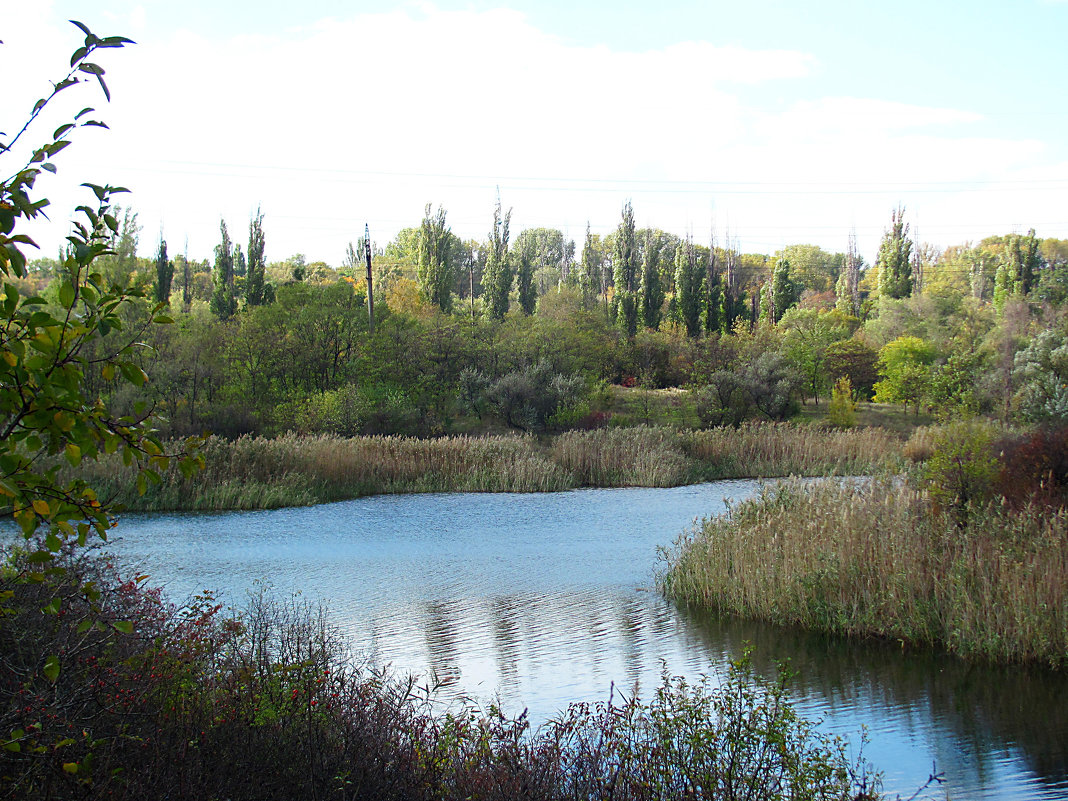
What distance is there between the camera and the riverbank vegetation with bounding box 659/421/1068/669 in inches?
341

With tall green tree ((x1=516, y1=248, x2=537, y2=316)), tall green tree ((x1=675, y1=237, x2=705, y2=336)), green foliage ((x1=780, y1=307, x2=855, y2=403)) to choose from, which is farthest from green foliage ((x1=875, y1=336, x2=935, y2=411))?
tall green tree ((x1=516, y1=248, x2=537, y2=316))

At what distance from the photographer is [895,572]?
378 inches

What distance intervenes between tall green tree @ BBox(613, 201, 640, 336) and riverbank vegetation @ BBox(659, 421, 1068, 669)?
4147 cm

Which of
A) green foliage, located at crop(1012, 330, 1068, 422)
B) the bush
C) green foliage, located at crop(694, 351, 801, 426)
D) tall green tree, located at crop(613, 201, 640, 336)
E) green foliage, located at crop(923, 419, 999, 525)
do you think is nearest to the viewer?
the bush

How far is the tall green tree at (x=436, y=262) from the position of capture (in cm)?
5731

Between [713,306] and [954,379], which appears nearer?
[954,379]

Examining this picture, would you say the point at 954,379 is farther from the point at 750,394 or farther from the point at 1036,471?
the point at 1036,471

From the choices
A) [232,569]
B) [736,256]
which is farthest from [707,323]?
[232,569]

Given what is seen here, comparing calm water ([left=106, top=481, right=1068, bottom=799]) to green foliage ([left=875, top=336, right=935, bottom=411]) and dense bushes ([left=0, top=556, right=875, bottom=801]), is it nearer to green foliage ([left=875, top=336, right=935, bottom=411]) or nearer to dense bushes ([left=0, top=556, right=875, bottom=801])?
dense bushes ([left=0, top=556, right=875, bottom=801])

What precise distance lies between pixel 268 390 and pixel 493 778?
34.7 m

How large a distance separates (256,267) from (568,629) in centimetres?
4477

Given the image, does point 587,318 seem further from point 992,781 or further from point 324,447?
point 992,781

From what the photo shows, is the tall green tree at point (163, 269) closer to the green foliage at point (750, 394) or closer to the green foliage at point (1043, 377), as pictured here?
the green foliage at point (750, 394)

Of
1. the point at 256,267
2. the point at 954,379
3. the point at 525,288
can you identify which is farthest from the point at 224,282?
the point at 954,379
